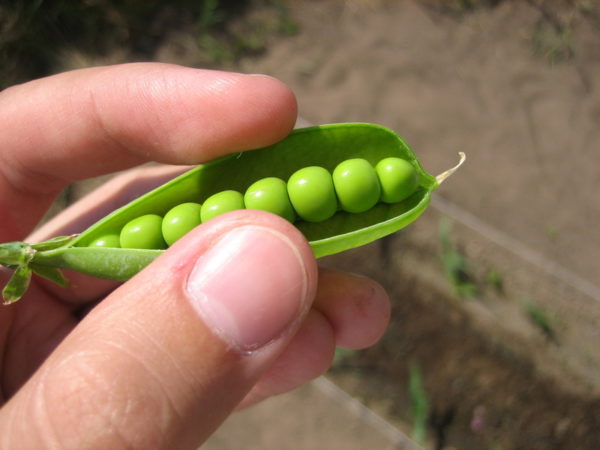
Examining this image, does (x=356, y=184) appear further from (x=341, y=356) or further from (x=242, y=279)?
(x=341, y=356)

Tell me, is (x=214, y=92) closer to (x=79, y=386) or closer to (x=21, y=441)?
(x=79, y=386)

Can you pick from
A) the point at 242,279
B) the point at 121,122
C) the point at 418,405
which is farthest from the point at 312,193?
the point at 418,405

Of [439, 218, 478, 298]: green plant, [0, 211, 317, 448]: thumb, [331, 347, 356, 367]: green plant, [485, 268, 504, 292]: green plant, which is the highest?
[0, 211, 317, 448]: thumb

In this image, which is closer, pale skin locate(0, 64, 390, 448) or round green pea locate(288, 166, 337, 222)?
pale skin locate(0, 64, 390, 448)

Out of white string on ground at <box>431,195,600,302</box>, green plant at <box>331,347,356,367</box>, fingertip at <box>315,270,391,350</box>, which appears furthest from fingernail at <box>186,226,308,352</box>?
white string on ground at <box>431,195,600,302</box>

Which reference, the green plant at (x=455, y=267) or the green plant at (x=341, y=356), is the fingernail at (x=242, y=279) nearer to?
the green plant at (x=341, y=356)

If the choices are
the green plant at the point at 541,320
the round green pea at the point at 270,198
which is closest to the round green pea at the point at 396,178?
the round green pea at the point at 270,198

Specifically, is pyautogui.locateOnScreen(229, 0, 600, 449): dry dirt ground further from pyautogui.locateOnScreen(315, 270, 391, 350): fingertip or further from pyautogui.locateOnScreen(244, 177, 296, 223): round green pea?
pyautogui.locateOnScreen(244, 177, 296, 223): round green pea
